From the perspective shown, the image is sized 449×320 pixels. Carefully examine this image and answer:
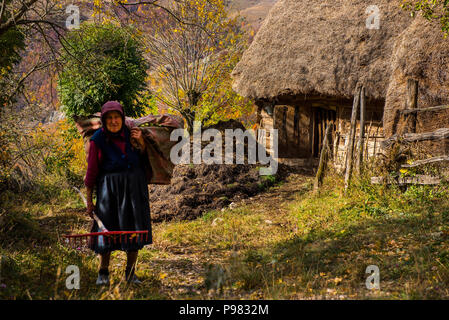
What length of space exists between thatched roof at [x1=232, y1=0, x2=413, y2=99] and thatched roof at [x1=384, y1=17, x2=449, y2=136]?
83.2 inches

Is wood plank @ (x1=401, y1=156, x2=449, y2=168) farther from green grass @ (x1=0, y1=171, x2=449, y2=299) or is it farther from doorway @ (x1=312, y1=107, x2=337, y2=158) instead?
doorway @ (x1=312, y1=107, x2=337, y2=158)

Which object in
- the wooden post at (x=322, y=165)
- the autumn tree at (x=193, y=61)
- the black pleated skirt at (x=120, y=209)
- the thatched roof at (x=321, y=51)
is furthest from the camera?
the autumn tree at (x=193, y=61)

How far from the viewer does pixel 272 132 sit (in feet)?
37.5

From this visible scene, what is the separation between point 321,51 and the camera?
1016cm

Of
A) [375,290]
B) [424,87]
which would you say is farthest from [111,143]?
[424,87]

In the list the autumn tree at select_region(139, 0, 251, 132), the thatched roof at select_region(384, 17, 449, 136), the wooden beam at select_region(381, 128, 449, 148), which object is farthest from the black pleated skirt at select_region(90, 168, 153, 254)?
the autumn tree at select_region(139, 0, 251, 132)

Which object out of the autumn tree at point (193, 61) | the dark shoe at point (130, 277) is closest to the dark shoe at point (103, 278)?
the dark shoe at point (130, 277)

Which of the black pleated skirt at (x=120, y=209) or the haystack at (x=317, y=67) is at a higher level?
the haystack at (x=317, y=67)

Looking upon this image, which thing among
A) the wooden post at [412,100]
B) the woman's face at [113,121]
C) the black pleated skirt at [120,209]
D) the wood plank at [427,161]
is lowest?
the black pleated skirt at [120,209]

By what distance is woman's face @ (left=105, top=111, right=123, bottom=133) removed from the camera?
11.5 ft

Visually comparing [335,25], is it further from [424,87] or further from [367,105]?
[424,87]

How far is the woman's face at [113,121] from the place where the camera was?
3.51 meters

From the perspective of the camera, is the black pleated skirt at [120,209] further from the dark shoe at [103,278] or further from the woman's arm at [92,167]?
the dark shoe at [103,278]
